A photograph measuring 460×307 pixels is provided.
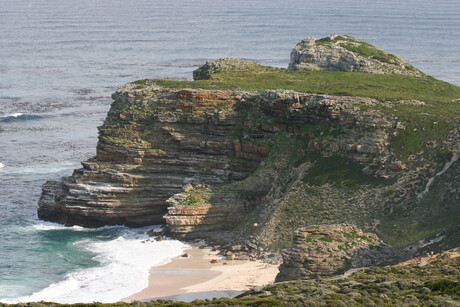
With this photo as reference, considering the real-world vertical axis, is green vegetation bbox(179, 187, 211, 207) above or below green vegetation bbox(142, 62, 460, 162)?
below

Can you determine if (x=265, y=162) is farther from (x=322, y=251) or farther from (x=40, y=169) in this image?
(x=40, y=169)

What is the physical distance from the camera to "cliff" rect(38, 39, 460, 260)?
66312 millimetres

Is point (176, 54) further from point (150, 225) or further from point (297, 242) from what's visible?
point (297, 242)

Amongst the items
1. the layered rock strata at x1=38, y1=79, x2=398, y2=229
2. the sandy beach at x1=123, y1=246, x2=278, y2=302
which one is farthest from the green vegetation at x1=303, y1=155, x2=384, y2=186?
the sandy beach at x1=123, y1=246, x2=278, y2=302

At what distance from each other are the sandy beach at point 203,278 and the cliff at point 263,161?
3.53m

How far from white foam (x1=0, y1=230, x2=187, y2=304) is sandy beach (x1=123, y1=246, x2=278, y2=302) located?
117 centimetres

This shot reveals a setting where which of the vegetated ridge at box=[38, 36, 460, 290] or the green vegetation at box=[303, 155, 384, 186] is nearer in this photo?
the vegetated ridge at box=[38, 36, 460, 290]

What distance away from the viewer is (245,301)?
1649 inches

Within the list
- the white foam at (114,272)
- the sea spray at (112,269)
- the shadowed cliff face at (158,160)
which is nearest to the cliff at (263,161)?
the shadowed cliff face at (158,160)

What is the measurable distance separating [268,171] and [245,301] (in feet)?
106

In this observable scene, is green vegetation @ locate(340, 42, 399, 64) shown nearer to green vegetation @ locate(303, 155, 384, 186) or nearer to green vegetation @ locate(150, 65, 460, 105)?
green vegetation @ locate(150, 65, 460, 105)

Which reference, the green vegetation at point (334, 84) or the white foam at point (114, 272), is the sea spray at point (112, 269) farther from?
the green vegetation at point (334, 84)

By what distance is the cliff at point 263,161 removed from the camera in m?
66.3

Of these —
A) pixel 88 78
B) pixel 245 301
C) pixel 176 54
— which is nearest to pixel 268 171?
pixel 245 301
